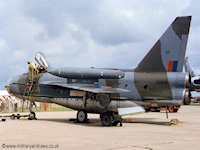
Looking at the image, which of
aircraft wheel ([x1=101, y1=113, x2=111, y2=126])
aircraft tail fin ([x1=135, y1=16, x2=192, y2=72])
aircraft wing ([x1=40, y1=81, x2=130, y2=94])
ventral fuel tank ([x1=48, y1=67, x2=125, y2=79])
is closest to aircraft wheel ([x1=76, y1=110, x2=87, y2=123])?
aircraft wing ([x1=40, y1=81, x2=130, y2=94])

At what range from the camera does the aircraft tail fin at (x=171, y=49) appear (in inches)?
723

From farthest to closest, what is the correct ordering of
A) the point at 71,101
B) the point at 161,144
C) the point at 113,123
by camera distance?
the point at 71,101 → the point at 113,123 → the point at 161,144

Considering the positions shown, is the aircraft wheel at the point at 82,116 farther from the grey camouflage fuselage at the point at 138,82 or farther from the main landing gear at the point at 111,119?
the main landing gear at the point at 111,119

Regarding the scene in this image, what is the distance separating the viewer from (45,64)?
2205 cm

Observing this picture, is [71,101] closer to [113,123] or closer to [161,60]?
[113,123]

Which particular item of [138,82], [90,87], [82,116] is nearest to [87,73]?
[90,87]

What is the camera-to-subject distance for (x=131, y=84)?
19.2 meters

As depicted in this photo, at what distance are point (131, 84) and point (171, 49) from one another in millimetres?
3044

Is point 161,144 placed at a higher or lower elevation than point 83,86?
lower

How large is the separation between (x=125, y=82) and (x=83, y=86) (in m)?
2.49

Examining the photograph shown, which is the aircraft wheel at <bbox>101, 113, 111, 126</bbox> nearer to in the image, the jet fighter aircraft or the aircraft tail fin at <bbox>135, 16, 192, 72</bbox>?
the jet fighter aircraft

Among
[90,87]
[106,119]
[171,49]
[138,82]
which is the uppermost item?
[171,49]

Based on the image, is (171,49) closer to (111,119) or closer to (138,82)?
(138,82)

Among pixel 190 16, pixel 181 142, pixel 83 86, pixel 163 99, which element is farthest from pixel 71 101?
pixel 181 142
